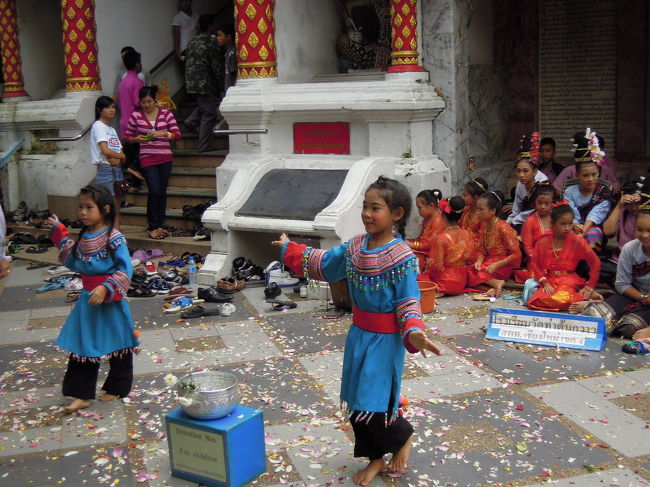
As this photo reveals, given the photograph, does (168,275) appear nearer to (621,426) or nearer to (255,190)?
(255,190)

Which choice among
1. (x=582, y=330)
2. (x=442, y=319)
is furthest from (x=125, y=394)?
(x=582, y=330)

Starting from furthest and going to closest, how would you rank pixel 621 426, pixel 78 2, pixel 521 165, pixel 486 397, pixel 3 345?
pixel 78 2 → pixel 521 165 → pixel 3 345 → pixel 486 397 → pixel 621 426

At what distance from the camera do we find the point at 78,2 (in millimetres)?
11391

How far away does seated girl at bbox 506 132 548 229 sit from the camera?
317 inches

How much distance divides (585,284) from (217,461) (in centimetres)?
414

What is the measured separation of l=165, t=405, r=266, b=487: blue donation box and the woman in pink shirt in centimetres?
593

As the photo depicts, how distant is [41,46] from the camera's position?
13008 mm

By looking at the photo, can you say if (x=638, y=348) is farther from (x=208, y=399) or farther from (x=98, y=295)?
(x=98, y=295)

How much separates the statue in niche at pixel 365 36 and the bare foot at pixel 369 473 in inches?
264

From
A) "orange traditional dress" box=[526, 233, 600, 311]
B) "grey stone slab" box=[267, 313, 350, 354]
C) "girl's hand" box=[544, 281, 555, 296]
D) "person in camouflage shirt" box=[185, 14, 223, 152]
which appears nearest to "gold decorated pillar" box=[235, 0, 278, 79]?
"person in camouflage shirt" box=[185, 14, 223, 152]

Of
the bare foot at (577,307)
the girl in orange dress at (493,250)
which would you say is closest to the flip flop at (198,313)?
the girl in orange dress at (493,250)

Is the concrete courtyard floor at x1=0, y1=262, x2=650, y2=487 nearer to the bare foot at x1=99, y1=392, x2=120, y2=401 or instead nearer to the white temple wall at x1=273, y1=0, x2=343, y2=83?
the bare foot at x1=99, y1=392, x2=120, y2=401

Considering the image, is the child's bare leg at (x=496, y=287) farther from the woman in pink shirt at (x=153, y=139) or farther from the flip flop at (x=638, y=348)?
the woman in pink shirt at (x=153, y=139)

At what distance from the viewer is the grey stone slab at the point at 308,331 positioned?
6.29 m
